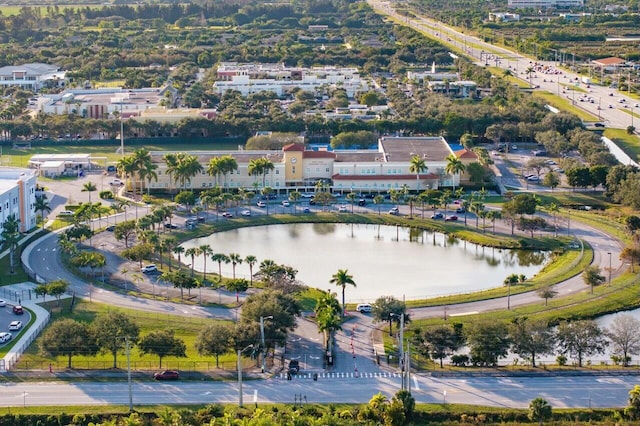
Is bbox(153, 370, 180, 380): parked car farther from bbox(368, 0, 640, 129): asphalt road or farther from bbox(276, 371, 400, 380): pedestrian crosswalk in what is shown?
bbox(368, 0, 640, 129): asphalt road

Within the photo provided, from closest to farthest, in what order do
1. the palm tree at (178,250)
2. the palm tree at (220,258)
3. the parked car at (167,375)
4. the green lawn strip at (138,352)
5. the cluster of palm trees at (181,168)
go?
the parked car at (167,375) < the green lawn strip at (138,352) < the palm tree at (220,258) < the palm tree at (178,250) < the cluster of palm trees at (181,168)

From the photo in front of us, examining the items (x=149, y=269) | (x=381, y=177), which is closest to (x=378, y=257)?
(x=149, y=269)

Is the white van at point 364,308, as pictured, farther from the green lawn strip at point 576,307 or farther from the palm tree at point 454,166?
the palm tree at point 454,166

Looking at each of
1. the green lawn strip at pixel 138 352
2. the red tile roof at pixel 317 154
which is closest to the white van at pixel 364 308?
the green lawn strip at pixel 138 352

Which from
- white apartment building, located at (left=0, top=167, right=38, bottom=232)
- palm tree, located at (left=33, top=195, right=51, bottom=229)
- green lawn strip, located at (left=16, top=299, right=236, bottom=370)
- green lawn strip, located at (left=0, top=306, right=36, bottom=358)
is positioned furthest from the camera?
palm tree, located at (left=33, top=195, right=51, bottom=229)

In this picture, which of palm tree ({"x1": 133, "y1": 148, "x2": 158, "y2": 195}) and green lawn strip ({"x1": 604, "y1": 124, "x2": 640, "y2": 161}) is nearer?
palm tree ({"x1": 133, "y1": 148, "x2": 158, "y2": 195})

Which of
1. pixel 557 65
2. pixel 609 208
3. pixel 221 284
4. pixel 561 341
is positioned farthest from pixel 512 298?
pixel 557 65

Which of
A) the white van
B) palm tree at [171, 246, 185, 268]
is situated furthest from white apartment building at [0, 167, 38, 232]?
the white van
